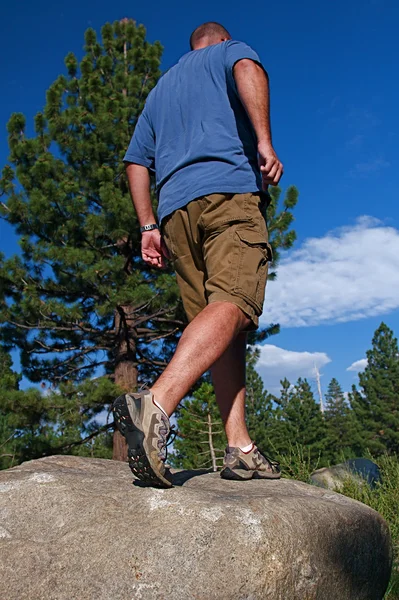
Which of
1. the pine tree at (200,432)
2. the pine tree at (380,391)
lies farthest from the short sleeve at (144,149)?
the pine tree at (380,391)

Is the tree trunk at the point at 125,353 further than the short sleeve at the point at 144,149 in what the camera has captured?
Yes

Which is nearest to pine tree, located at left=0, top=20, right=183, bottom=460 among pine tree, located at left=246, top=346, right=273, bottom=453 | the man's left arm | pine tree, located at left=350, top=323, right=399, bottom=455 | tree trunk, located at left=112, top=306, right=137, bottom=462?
tree trunk, located at left=112, top=306, right=137, bottom=462

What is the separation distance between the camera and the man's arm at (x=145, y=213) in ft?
8.65

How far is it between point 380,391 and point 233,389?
27885 mm

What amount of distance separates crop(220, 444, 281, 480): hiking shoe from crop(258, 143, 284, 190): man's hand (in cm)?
114

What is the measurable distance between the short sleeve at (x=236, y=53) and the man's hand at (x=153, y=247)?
78 cm

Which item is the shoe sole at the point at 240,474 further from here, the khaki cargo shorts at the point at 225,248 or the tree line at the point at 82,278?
the tree line at the point at 82,278

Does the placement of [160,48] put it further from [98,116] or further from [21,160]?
[21,160]

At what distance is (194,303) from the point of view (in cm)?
243

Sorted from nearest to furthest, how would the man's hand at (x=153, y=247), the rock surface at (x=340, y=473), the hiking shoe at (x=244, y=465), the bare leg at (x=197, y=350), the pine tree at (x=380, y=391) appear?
1. the bare leg at (x=197, y=350)
2. the hiking shoe at (x=244, y=465)
3. the man's hand at (x=153, y=247)
4. the rock surface at (x=340, y=473)
5. the pine tree at (x=380, y=391)

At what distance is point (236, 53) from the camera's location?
2.32 meters

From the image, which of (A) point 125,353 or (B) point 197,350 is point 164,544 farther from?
(A) point 125,353

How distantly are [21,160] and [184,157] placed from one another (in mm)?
7985

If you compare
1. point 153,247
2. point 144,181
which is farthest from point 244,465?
point 144,181
